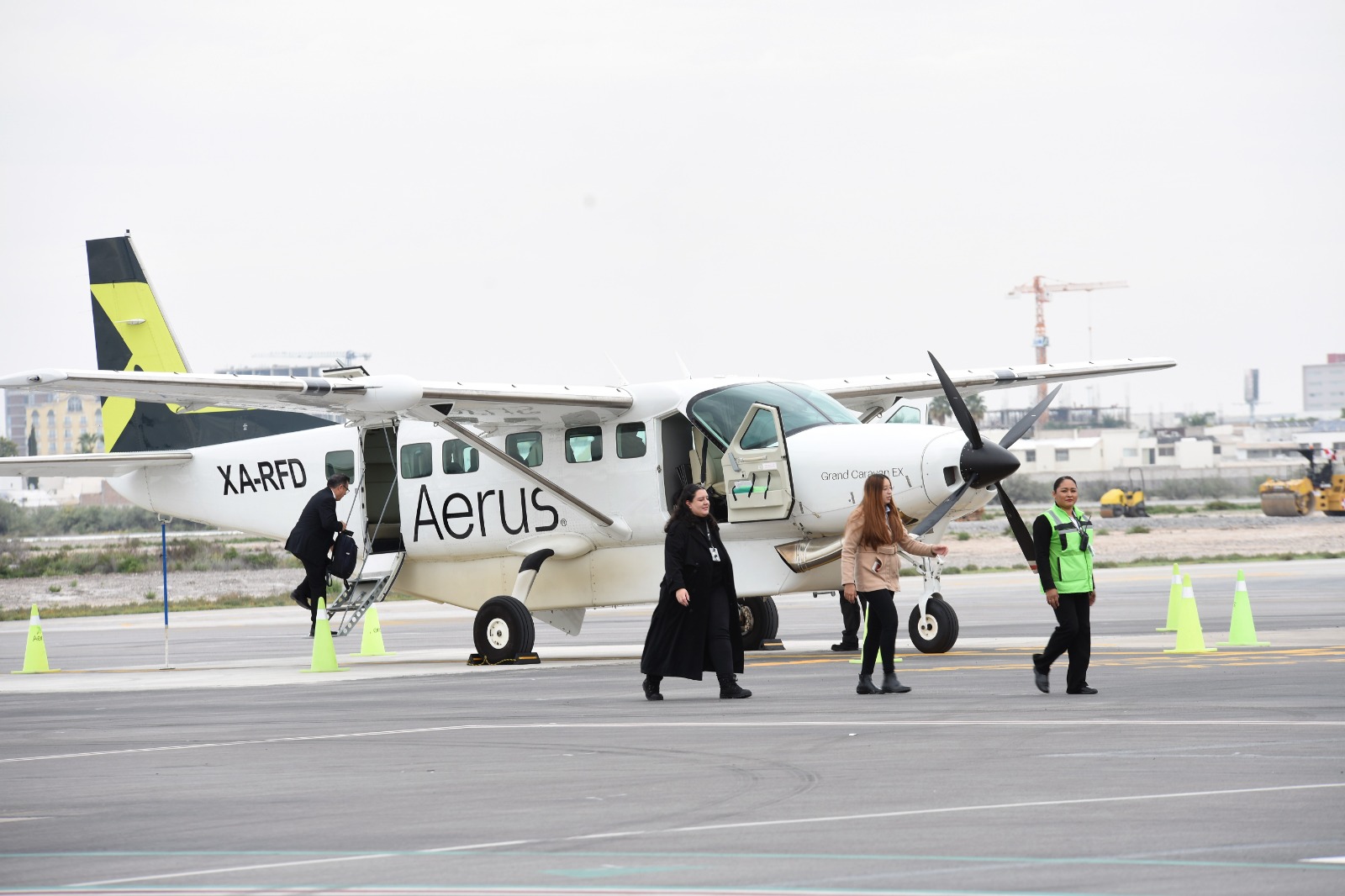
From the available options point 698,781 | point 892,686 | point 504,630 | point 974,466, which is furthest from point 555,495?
point 698,781

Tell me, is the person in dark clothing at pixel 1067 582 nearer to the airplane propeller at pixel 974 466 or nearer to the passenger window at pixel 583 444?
the airplane propeller at pixel 974 466

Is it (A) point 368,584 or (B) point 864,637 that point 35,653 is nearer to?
(A) point 368,584

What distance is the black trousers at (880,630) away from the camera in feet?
45.2

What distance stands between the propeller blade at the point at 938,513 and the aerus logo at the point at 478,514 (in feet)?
16.7

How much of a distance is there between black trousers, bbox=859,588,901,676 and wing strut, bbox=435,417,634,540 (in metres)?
6.16

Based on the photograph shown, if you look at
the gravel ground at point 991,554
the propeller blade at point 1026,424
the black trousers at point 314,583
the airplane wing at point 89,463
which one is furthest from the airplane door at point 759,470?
the gravel ground at point 991,554

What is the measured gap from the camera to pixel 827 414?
19.0 m

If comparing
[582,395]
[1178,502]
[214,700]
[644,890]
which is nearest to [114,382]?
[214,700]

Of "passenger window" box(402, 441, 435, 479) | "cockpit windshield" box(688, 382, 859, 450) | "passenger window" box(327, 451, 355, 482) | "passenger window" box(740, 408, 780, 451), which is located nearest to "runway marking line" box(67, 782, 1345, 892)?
"passenger window" box(740, 408, 780, 451)

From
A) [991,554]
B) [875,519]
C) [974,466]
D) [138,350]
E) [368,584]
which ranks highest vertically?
[138,350]

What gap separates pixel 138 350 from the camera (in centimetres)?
2342

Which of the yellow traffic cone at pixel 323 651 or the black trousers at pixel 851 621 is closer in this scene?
the black trousers at pixel 851 621

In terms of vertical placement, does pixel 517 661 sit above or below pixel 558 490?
below

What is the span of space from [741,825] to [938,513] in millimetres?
9539
